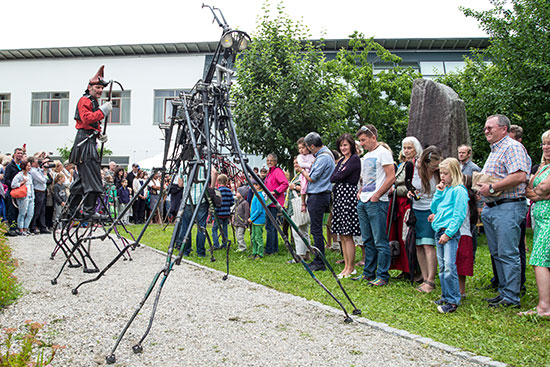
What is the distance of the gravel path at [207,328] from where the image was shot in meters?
3.54

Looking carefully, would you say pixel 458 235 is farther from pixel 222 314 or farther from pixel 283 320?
pixel 222 314

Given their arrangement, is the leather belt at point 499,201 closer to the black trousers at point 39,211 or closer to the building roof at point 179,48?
the black trousers at point 39,211

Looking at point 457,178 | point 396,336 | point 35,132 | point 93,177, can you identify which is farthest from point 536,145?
point 35,132

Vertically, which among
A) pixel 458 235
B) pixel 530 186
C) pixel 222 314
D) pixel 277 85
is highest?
pixel 277 85

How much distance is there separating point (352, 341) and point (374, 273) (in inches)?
100

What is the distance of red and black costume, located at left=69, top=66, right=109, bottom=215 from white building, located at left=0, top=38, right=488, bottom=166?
2275cm

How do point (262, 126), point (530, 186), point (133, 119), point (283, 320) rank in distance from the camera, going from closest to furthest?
point (283, 320), point (530, 186), point (262, 126), point (133, 119)

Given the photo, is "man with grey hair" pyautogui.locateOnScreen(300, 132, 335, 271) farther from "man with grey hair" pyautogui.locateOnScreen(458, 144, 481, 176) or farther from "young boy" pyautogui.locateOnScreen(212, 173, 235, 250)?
"man with grey hair" pyautogui.locateOnScreen(458, 144, 481, 176)

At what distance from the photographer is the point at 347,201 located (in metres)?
6.72

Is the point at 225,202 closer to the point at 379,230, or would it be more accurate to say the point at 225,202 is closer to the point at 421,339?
the point at 379,230

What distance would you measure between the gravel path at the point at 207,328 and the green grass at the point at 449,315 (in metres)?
0.32

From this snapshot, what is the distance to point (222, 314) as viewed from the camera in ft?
15.6

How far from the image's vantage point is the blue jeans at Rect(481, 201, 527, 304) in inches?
195

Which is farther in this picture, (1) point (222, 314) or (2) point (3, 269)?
(2) point (3, 269)
